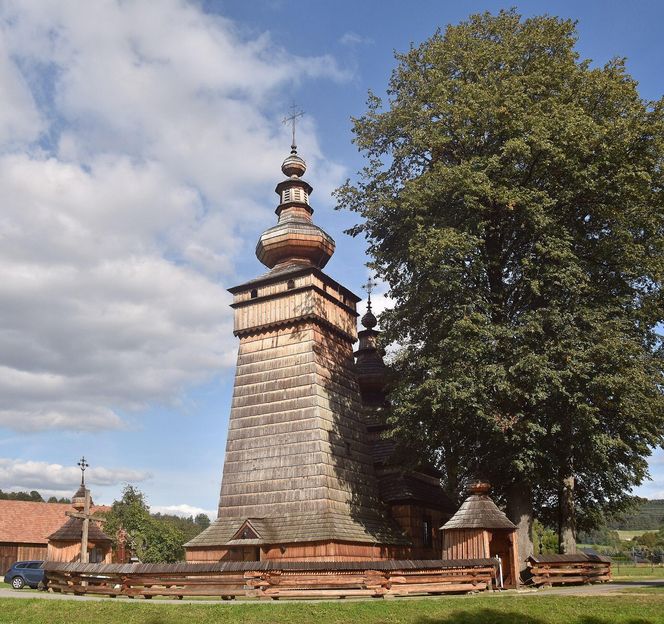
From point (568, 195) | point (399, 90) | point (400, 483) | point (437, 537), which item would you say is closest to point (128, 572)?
point (400, 483)

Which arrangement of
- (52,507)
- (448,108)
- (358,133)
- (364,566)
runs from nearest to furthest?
(364,566) → (448,108) → (358,133) → (52,507)

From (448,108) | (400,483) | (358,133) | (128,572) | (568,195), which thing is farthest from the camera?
(400,483)

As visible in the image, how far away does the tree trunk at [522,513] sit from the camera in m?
22.5

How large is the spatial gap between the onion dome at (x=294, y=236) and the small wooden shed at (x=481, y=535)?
585 inches

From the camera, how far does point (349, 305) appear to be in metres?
32.7

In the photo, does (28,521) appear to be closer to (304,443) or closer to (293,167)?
(304,443)

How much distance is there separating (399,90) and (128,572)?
65.9ft

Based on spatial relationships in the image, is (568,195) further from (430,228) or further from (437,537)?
(437,537)

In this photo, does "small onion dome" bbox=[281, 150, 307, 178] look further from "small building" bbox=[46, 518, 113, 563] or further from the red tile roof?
the red tile roof

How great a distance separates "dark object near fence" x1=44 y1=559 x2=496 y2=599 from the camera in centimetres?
1795

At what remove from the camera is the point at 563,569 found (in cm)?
2161

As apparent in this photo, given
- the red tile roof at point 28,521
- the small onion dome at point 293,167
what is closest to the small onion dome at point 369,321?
the small onion dome at point 293,167

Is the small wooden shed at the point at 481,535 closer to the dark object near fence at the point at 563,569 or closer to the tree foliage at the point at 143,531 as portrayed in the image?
the dark object near fence at the point at 563,569

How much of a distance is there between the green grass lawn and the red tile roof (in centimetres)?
2999
